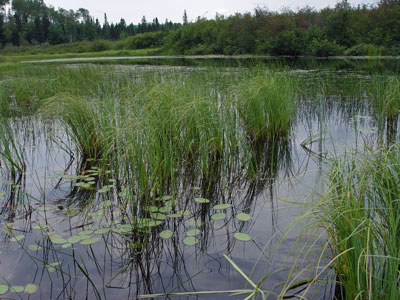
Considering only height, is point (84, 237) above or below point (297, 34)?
below

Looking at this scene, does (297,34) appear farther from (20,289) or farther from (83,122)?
(20,289)

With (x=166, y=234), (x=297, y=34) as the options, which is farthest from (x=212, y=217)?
(x=297, y=34)

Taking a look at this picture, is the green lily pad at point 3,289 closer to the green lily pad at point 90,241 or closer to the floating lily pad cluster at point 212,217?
the green lily pad at point 90,241

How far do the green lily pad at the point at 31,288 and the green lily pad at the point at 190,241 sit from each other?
2.89ft

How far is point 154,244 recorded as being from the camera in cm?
215

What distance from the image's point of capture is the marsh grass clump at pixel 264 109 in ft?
13.9

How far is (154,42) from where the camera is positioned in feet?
182

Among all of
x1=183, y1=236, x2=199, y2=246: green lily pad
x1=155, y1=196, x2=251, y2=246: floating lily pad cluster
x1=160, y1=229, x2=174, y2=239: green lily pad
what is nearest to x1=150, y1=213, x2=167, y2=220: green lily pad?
x1=155, y1=196, x2=251, y2=246: floating lily pad cluster

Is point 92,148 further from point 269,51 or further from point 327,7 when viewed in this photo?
point 327,7

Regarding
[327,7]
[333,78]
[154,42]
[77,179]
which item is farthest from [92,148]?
[154,42]

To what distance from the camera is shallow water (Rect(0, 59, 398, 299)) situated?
1783mm

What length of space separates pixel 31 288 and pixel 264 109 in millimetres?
3325

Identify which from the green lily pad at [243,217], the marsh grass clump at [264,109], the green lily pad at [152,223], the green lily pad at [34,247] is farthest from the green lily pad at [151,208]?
the marsh grass clump at [264,109]

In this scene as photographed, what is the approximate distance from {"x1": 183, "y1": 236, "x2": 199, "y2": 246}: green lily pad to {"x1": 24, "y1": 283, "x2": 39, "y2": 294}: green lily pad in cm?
88
